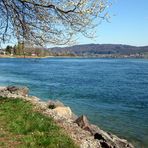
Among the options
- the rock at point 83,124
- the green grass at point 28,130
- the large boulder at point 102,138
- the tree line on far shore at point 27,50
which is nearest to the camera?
the green grass at point 28,130

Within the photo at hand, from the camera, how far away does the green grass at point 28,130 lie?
38.3ft

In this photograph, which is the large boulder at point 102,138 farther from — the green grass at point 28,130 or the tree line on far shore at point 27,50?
the tree line on far shore at point 27,50

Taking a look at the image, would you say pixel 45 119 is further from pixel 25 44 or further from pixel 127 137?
pixel 127 137

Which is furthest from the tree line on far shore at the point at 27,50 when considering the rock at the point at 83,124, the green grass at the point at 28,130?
the rock at the point at 83,124

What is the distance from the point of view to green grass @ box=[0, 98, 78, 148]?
460 inches

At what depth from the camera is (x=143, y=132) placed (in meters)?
21.9

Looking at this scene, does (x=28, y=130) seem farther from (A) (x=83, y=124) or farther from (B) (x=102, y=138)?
(A) (x=83, y=124)

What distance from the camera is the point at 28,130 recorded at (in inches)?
517

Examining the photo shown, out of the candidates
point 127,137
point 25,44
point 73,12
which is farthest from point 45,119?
point 127,137

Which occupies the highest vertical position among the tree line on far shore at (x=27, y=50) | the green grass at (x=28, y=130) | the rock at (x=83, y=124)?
the tree line on far shore at (x=27, y=50)

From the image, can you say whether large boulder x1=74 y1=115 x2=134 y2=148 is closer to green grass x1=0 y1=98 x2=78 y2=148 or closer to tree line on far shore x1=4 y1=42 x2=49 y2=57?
green grass x1=0 y1=98 x2=78 y2=148

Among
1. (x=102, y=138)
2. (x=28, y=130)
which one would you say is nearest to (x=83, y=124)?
(x=102, y=138)

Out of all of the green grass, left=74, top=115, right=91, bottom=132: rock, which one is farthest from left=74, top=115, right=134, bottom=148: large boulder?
the green grass

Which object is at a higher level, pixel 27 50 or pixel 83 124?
pixel 27 50
